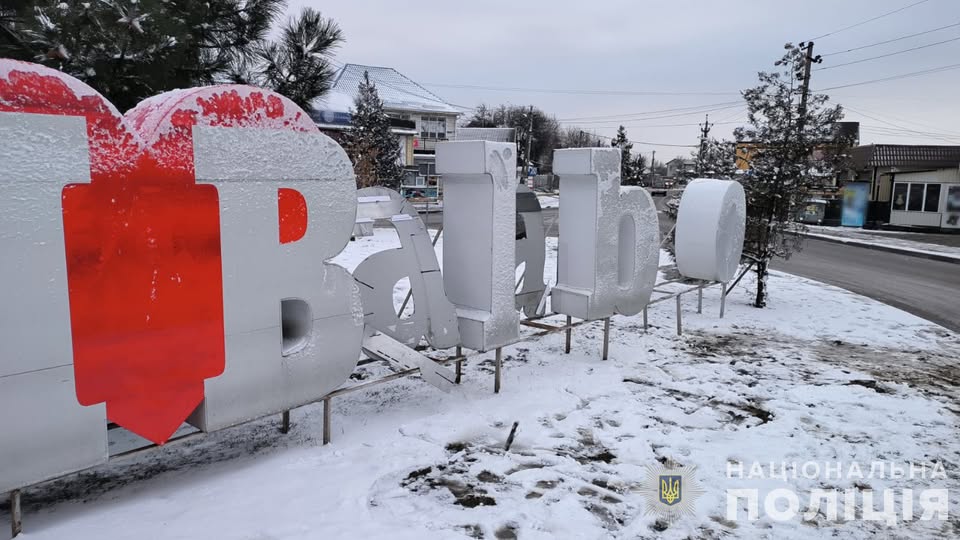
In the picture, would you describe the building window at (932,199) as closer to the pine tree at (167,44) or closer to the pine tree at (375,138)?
the pine tree at (375,138)

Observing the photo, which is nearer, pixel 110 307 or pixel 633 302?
pixel 110 307

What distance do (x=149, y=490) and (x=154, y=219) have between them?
169 cm

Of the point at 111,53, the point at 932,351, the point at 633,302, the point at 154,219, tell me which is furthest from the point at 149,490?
the point at 932,351

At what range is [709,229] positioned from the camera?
29.9 ft

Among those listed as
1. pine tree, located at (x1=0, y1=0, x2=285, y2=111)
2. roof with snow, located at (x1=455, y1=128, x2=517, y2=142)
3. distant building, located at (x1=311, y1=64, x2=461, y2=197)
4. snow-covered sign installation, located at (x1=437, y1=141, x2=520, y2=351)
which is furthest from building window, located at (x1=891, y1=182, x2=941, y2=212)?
pine tree, located at (x1=0, y1=0, x2=285, y2=111)

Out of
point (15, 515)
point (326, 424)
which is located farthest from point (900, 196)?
point (15, 515)

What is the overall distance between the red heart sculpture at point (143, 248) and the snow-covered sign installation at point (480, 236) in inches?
74.9

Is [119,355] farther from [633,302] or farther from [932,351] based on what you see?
[932,351]

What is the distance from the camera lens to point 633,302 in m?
7.25

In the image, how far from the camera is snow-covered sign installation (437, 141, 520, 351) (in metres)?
5.36

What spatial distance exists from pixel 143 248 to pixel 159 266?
0.13 meters

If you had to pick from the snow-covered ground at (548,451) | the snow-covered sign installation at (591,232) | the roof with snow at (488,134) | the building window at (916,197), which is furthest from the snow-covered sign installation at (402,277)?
the building window at (916,197)

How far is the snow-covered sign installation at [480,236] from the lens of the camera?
5.36m

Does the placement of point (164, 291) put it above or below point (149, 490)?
above
